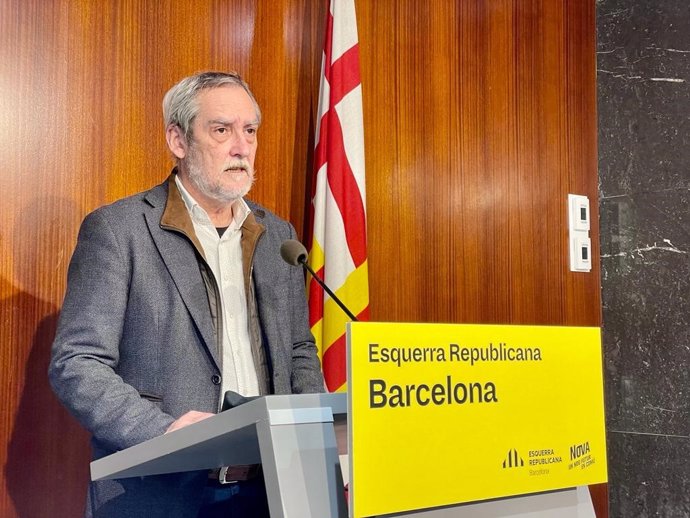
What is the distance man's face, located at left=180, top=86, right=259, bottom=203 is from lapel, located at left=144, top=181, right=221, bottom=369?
0.13 metres

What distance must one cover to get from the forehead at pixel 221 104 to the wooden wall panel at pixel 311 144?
575 mm

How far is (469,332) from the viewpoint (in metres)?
1.45

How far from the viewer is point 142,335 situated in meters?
2.20

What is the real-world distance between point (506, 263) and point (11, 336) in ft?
7.68

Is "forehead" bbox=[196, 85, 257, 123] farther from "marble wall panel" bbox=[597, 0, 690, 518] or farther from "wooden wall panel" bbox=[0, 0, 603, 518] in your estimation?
"marble wall panel" bbox=[597, 0, 690, 518]

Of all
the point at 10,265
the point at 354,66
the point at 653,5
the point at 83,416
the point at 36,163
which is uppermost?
the point at 653,5

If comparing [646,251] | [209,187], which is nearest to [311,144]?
[209,187]

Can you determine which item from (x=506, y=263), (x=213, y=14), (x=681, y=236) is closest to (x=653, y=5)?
(x=681, y=236)

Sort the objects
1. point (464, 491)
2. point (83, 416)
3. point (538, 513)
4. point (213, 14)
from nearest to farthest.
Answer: point (464, 491) < point (538, 513) < point (83, 416) < point (213, 14)

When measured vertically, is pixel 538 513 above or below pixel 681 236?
below

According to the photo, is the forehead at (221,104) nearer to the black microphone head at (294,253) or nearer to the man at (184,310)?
the man at (184,310)

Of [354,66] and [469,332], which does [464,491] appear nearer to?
[469,332]

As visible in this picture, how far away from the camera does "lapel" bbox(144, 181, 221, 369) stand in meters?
2.23

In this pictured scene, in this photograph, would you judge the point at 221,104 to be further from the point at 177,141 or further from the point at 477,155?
the point at 477,155
